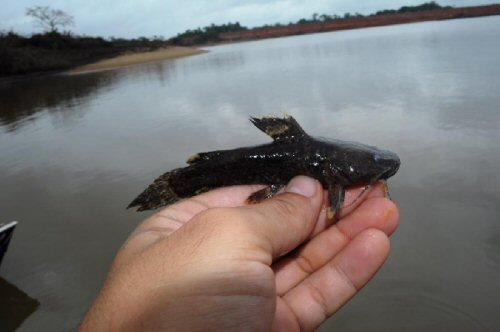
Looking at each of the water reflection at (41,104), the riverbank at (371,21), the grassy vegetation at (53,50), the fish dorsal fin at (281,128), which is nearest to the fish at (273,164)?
the fish dorsal fin at (281,128)

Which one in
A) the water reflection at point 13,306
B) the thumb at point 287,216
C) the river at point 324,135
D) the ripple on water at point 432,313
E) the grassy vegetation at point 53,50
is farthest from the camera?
the grassy vegetation at point 53,50

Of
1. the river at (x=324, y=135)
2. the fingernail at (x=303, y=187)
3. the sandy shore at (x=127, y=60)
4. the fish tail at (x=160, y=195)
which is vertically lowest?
the river at (x=324, y=135)

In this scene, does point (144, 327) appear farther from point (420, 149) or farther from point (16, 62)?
point (16, 62)

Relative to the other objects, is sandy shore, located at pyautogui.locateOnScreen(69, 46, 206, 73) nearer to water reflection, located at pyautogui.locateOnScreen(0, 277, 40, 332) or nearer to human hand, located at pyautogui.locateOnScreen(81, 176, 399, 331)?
water reflection, located at pyautogui.locateOnScreen(0, 277, 40, 332)

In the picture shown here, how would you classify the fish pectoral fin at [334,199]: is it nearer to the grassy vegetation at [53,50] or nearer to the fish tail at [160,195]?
the fish tail at [160,195]

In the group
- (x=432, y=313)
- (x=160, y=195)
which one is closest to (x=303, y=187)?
(x=160, y=195)

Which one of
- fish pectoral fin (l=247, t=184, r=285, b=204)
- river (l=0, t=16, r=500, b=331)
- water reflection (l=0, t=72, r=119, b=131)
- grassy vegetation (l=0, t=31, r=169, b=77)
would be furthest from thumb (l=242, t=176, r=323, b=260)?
grassy vegetation (l=0, t=31, r=169, b=77)

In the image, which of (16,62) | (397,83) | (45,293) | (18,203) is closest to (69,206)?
(18,203)
